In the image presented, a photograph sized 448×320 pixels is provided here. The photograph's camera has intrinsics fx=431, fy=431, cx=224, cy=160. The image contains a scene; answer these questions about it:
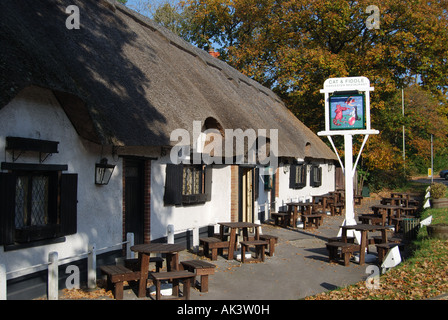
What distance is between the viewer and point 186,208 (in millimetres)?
10898

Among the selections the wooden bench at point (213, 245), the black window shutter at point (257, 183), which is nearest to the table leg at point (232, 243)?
the wooden bench at point (213, 245)

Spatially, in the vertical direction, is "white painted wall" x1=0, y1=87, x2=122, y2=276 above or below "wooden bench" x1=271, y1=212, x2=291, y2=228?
above

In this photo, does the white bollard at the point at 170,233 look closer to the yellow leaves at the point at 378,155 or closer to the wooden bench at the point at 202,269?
the wooden bench at the point at 202,269

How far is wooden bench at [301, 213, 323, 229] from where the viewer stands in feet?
49.4

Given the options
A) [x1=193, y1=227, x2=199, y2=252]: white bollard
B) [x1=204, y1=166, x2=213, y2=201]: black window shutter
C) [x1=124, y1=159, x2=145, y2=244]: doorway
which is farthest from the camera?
[x1=204, y1=166, x2=213, y2=201]: black window shutter

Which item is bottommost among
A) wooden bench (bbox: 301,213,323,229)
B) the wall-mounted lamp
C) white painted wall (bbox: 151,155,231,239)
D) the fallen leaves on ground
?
the fallen leaves on ground

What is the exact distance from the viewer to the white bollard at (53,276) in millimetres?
6121

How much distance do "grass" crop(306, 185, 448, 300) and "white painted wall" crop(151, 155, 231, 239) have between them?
4.20 meters

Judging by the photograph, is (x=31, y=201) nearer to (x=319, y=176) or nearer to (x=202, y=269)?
(x=202, y=269)

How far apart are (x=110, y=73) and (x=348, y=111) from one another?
675cm

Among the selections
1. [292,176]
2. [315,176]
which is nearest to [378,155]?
[315,176]

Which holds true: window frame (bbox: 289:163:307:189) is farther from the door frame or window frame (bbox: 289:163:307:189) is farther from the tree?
the door frame

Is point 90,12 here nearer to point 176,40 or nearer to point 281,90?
point 176,40

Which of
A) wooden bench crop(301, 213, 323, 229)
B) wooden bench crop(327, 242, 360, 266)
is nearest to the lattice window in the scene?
wooden bench crop(327, 242, 360, 266)
